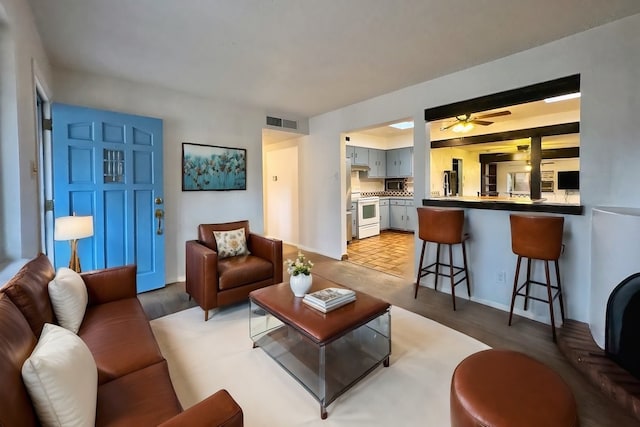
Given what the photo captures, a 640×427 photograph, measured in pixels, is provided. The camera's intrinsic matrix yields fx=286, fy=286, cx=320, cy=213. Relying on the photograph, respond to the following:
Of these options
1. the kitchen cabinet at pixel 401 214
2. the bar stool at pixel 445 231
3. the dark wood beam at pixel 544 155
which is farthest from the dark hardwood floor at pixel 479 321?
the dark wood beam at pixel 544 155

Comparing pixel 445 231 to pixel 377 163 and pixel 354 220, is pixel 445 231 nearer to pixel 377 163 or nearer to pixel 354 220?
A: pixel 354 220

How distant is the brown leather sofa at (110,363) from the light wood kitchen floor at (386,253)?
10.7ft

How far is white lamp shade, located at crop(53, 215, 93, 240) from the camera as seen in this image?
2459 millimetres

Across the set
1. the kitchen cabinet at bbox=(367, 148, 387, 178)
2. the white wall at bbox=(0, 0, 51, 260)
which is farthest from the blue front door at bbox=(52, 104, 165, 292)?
the kitchen cabinet at bbox=(367, 148, 387, 178)

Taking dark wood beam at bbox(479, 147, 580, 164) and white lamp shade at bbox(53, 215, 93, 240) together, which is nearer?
white lamp shade at bbox(53, 215, 93, 240)

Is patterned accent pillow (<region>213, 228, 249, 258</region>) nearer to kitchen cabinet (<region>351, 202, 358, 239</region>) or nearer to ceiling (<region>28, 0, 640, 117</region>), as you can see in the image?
ceiling (<region>28, 0, 640, 117</region>)

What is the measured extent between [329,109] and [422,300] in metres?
3.23

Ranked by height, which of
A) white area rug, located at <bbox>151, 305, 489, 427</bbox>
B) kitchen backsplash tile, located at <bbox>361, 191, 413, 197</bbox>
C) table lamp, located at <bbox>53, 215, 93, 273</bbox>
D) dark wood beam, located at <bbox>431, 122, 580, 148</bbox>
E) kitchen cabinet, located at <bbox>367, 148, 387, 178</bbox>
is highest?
dark wood beam, located at <bbox>431, 122, 580, 148</bbox>

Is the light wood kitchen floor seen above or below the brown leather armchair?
below

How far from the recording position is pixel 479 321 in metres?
2.69

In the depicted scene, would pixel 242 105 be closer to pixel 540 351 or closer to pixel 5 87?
pixel 5 87

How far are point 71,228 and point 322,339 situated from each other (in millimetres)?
2405

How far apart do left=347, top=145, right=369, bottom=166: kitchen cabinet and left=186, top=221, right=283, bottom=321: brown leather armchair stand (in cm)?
402

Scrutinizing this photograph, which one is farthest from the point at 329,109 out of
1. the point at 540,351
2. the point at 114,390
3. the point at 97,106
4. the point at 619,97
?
the point at 114,390
